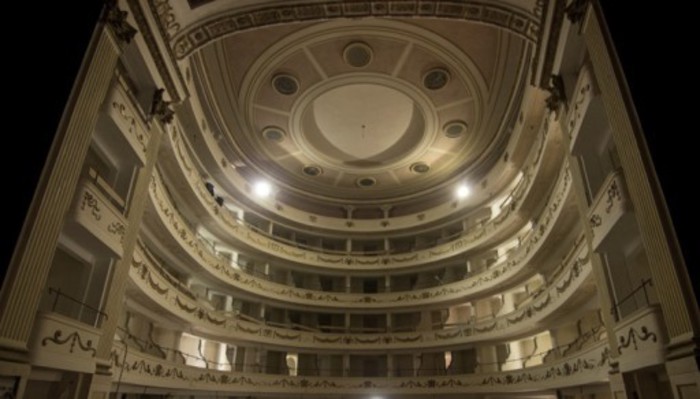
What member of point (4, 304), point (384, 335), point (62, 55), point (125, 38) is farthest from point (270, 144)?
point (4, 304)

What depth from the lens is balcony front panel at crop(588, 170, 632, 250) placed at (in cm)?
873

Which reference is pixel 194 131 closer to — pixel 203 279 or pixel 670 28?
pixel 203 279

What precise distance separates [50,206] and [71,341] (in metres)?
3.03

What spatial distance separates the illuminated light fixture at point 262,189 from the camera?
26922 millimetres

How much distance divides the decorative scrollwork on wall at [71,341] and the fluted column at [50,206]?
53.8 inches

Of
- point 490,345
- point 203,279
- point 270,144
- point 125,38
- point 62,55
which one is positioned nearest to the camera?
point 62,55

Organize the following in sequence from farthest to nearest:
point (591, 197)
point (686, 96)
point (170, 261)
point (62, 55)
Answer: point (170, 261) → point (591, 197) → point (62, 55) → point (686, 96)

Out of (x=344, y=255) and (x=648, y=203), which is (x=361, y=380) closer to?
(x=344, y=255)

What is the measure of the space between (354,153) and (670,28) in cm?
2007

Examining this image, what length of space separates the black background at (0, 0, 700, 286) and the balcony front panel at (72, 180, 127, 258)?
194 cm

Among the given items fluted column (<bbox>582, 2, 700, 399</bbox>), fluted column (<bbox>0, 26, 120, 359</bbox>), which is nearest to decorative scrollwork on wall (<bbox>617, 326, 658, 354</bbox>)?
fluted column (<bbox>582, 2, 700, 399</bbox>)

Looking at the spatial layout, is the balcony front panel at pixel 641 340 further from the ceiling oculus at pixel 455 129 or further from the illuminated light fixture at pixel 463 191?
the illuminated light fixture at pixel 463 191

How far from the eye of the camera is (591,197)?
10953 mm

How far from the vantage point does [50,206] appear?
7.52 meters
